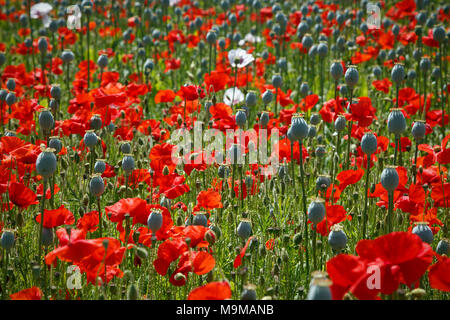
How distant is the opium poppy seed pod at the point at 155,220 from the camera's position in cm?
216

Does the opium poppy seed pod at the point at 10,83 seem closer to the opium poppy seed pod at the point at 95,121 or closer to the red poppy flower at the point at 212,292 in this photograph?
the opium poppy seed pod at the point at 95,121

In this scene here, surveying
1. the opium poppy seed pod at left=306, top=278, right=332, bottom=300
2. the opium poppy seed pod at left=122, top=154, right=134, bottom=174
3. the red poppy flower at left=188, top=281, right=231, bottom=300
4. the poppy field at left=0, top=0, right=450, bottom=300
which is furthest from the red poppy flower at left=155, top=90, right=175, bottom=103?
the opium poppy seed pod at left=306, top=278, right=332, bottom=300

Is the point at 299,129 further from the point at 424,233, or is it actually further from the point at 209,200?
the point at 424,233

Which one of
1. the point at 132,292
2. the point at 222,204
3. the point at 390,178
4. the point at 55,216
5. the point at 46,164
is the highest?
the point at 46,164

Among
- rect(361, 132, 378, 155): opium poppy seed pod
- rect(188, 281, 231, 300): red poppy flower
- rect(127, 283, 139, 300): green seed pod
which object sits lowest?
rect(127, 283, 139, 300): green seed pod

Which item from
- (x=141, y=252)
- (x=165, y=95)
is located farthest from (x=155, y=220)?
(x=165, y=95)

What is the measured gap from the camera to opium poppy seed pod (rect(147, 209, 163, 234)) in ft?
7.10

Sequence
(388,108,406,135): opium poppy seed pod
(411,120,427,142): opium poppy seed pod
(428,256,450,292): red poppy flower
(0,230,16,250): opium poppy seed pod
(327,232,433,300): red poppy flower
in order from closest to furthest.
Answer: (327,232,433,300): red poppy flower
(428,256,450,292): red poppy flower
(0,230,16,250): opium poppy seed pod
(388,108,406,135): opium poppy seed pod
(411,120,427,142): opium poppy seed pod

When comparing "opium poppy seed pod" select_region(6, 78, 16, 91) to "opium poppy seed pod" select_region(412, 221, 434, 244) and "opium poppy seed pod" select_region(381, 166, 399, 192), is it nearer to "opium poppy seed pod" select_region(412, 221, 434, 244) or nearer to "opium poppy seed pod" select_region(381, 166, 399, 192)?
"opium poppy seed pod" select_region(381, 166, 399, 192)

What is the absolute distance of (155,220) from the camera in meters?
2.16

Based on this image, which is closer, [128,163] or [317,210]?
[317,210]

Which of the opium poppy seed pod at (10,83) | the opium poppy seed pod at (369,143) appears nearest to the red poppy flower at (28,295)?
the opium poppy seed pod at (369,143)

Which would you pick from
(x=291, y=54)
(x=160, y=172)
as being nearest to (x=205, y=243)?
(x=160, y=172)
